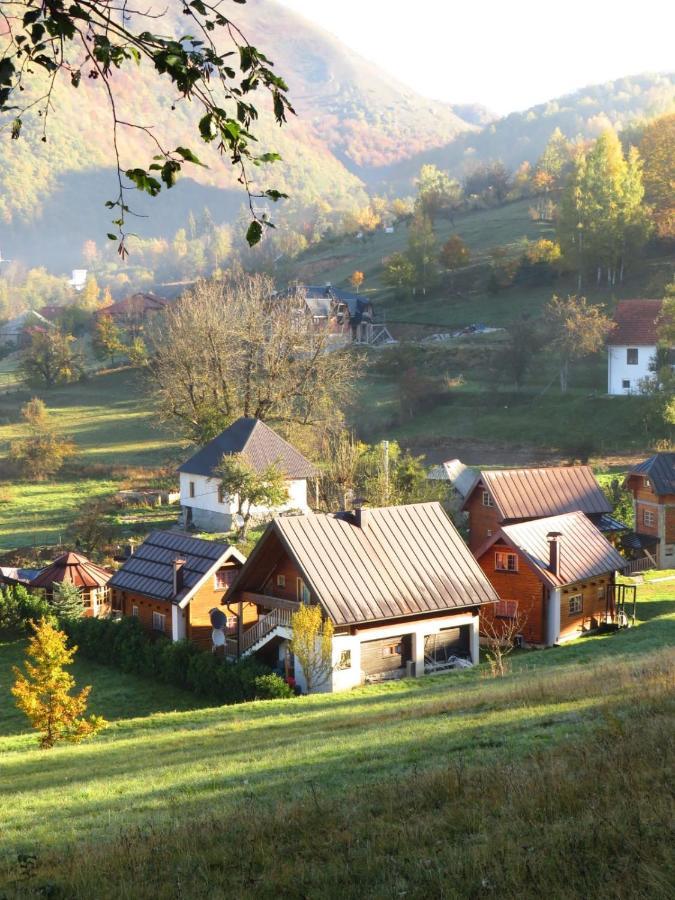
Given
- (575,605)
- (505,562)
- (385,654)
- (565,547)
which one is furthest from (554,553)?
(385,654)

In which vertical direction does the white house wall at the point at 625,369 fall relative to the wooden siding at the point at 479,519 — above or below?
above

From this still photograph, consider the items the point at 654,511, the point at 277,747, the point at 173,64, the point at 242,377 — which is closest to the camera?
the point at 173,64

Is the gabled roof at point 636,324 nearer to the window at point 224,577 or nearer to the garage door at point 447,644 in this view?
the garage door at point 447,644

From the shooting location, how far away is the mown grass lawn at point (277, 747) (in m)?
11.3

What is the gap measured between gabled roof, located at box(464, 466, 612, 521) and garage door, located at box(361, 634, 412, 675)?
1043 cm

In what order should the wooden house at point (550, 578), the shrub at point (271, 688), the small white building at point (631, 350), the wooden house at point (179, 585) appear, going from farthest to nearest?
the small white building at point (631, 350)
the wooden house at point (179, 585)
the wooden house at point (550, 578)
the shrub at point (271, 688)

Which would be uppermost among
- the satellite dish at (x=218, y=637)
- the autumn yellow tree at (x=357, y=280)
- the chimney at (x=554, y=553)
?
the autumn yellow tree at (x=357, y=280)

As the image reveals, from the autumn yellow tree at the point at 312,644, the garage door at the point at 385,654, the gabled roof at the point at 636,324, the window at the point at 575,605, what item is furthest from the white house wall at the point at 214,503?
the gabled roof at the point at 636,324

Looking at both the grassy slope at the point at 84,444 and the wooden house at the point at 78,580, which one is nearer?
the wooden house at the point at 78,580

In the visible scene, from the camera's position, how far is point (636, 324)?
68250 mm

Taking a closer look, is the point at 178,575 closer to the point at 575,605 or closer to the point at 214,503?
the point at 575,605

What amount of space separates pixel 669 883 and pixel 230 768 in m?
8.60

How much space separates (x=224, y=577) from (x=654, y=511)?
1938 cm

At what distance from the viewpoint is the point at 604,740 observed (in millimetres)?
10453
